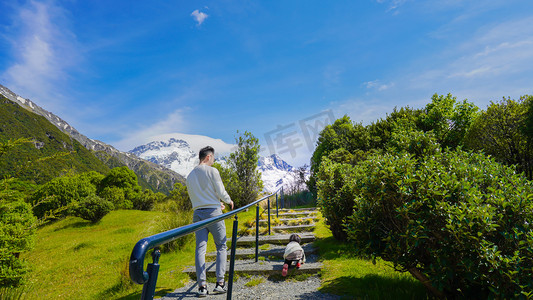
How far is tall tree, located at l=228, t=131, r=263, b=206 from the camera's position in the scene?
12852mm

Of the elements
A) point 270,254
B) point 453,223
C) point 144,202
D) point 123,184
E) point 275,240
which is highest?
point 123,184

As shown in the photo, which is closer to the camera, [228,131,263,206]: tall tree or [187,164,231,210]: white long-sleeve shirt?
[187,164,231,210]: white long-sleeve shirt

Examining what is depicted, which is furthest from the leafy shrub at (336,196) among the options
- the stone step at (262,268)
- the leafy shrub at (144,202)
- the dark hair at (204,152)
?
the leafy shrub at (144,202)

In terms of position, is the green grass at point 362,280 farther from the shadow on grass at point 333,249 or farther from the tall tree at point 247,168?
the tall tree at point 247,168

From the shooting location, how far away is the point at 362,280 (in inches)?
155

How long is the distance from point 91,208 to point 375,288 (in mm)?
13877

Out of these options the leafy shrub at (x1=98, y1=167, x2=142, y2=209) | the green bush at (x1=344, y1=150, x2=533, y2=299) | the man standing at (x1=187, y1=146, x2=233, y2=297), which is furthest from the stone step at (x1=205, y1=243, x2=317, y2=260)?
the leafy shrub at (x1=98, y1=167, x2=142, y2=209)

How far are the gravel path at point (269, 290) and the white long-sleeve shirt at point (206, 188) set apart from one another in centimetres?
137

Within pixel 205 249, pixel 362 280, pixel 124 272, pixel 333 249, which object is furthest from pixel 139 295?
pixel 333 249

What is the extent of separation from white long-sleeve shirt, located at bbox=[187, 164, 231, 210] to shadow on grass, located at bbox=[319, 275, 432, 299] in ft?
6.91

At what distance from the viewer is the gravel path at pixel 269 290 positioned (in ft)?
12.4

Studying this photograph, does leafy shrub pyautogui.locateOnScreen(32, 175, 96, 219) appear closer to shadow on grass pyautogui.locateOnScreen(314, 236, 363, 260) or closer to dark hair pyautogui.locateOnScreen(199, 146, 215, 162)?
dark hair pyautogui.locateOnScreen(199, 146, 215, 162)

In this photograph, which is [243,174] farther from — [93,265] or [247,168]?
[93,265]

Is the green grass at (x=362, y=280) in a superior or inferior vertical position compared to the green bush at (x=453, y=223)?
Result: inferior
